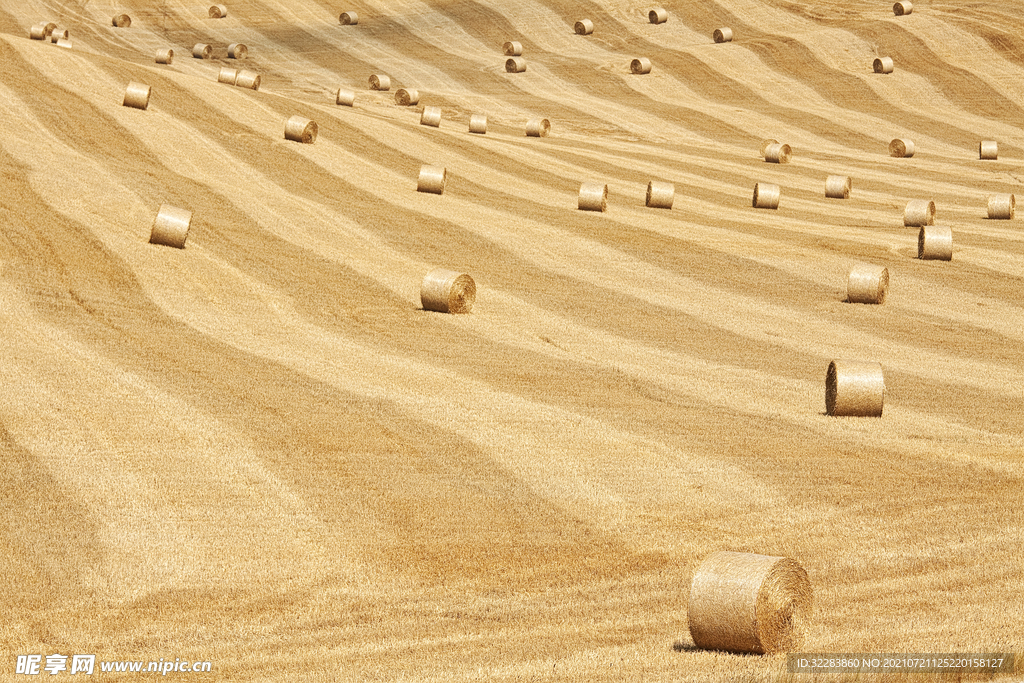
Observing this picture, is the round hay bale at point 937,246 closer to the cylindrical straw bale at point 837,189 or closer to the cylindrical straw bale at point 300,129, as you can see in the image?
the cylindrical straw bale at point 837,189

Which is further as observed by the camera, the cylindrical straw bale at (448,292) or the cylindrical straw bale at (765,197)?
the cylindrical straw bale at (765,197)

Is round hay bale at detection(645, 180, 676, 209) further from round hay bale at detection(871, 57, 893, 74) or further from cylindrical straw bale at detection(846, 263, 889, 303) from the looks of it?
round hay bale at detection(871, 57, 893, 74)

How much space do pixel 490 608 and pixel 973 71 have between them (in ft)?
163

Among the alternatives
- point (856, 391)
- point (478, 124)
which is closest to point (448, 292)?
point (856, 391)

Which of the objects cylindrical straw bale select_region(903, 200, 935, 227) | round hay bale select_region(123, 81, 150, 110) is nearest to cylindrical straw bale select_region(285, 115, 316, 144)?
round hay bale select_region(123, 81, 150, 110)

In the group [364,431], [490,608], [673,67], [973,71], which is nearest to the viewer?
[490,608]

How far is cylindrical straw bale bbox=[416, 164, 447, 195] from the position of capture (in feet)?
110

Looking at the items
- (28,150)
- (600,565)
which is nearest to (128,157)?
(28,150)

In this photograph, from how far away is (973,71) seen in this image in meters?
55.3

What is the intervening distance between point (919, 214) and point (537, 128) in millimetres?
16828

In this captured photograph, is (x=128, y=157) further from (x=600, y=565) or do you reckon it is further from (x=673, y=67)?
(x=673, y=67)

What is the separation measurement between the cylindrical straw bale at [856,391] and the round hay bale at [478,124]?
90.7ft

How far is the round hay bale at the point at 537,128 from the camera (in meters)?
45.8

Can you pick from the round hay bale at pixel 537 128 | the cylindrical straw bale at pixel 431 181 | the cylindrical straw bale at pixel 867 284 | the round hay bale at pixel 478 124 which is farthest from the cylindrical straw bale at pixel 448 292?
the round hay bale at pixel 537 128
